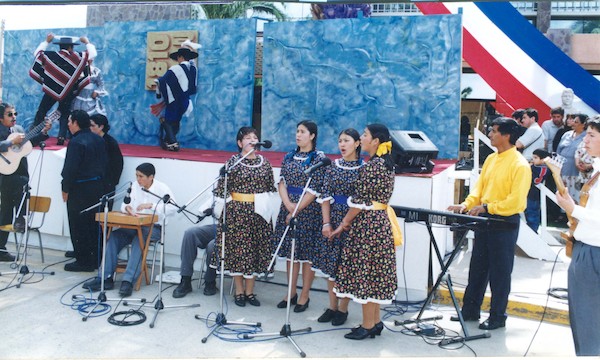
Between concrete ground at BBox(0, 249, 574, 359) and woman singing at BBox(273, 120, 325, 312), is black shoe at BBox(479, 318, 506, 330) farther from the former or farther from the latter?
woman singing at BBox(273, 120, 325, 312)

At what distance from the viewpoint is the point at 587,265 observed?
10.5ft

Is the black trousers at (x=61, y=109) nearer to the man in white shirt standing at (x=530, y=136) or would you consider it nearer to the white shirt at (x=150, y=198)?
the white shirt at (x=150, y=198)

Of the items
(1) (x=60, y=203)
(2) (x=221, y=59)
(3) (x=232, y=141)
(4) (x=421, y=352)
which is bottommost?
(4) (x=421, y=352)

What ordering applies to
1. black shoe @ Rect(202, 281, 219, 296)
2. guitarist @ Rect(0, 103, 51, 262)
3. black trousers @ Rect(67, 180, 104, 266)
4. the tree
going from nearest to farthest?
1. black shoe @ Rect(202, 281, 219, 296)
2. black trousers @ Rect(67, 180, 104, 266)
3. guitarist @ Rect(0, 103, 51, 262)
4. the tree

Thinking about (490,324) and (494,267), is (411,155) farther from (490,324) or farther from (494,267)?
(490,324)

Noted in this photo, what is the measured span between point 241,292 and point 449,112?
4.15m

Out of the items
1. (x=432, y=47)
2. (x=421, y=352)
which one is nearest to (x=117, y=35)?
(x=432, y=47)

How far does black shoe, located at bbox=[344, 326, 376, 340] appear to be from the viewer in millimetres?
4348

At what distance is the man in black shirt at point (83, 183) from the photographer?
5.91 meters

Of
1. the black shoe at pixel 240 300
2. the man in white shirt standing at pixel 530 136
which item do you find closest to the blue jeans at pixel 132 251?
the black shoe at pixel 240 300

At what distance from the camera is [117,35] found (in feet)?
32.6

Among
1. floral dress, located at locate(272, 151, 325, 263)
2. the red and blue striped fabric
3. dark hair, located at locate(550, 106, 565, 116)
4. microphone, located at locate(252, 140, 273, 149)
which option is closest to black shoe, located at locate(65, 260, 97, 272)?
floral dress, located at locate(272, 151, 325, 263)

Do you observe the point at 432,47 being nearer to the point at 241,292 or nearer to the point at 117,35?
the point at 241,292

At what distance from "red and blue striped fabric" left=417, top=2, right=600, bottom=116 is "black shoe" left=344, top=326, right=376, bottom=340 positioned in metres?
5.61
